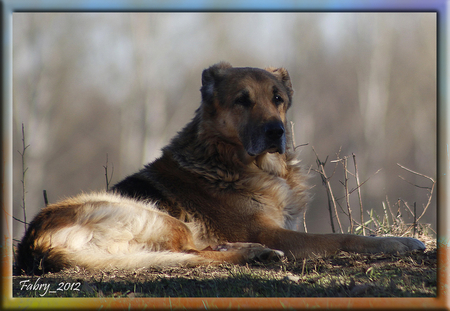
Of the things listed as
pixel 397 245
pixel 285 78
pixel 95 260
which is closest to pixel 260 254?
pixel 397 245

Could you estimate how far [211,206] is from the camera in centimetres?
413

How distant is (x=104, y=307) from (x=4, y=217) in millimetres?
916

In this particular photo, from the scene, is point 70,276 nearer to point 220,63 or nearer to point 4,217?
point 4,217

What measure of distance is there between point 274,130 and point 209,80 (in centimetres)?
116

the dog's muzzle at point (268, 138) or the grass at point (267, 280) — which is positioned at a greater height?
the dog's muzzle at point (268, 138)

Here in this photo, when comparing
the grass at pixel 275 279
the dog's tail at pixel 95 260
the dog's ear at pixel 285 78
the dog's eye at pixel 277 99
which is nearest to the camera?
the grass at pixel 275 279

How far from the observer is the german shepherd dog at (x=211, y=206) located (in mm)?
3494

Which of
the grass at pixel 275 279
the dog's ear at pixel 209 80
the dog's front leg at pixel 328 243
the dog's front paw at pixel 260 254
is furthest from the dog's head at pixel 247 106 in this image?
the grass at pixel 275 279

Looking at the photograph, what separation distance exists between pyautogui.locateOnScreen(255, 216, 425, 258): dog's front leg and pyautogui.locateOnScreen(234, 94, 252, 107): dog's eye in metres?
1.39

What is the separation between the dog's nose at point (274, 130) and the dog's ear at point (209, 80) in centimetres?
96

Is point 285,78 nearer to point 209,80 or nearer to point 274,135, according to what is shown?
point 209,80

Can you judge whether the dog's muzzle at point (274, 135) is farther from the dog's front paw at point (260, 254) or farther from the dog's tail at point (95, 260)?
the dog's tail at point (95, 260)

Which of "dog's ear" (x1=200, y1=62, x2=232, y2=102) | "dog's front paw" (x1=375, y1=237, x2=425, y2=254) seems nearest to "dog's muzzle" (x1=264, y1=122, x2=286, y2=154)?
"dog's ear" (x1=200, y1=62, x2=232, y2=102)

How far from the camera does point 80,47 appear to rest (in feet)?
46.9
